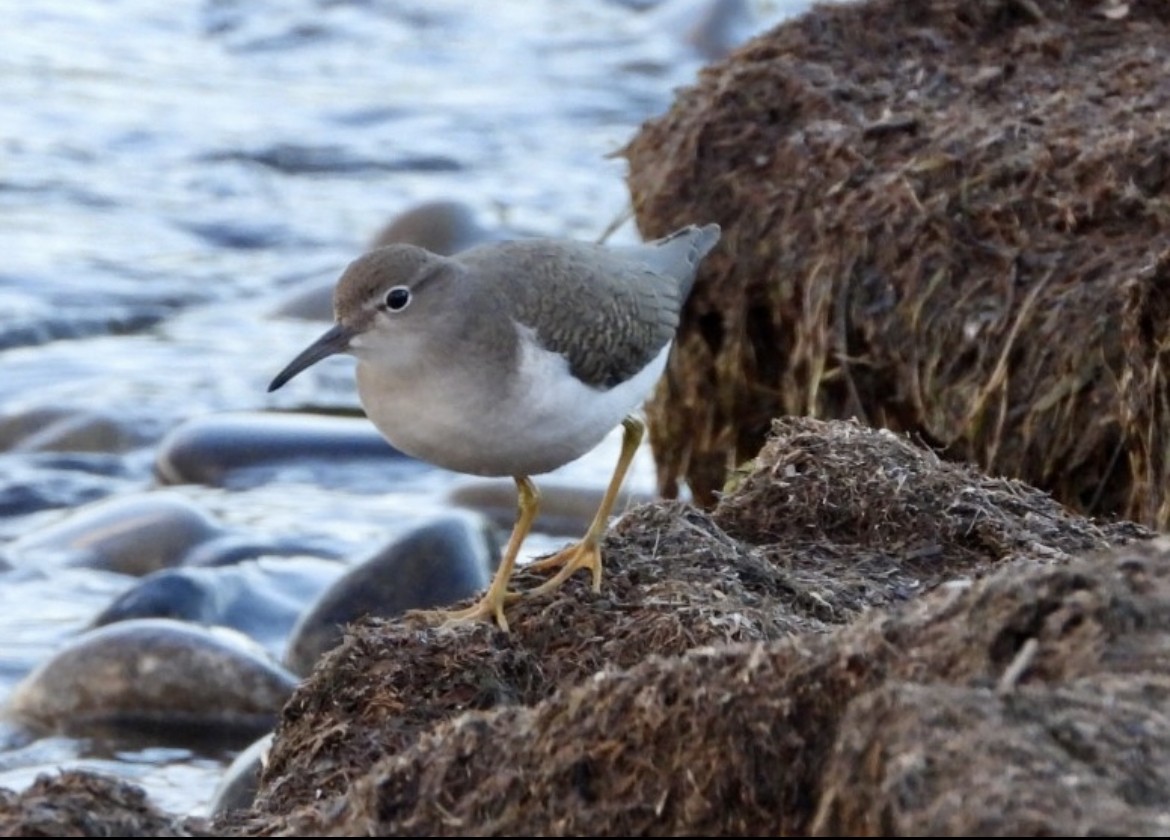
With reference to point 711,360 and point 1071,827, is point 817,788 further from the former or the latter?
point 711,360

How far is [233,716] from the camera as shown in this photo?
6688mm

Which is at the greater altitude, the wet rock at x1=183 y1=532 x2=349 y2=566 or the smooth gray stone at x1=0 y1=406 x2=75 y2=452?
the smooth gray stone at x1=0 y1=406 x2=75 y2=452

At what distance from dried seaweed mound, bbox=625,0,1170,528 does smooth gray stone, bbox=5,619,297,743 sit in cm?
198

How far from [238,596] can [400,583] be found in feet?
2.80

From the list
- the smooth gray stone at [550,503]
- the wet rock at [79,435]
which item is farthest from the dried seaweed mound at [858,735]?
the wet rock at [79,435]

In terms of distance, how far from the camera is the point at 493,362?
185 inches

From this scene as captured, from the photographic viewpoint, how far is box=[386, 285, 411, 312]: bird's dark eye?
4.82 meters

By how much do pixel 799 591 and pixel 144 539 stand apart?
13.8ft

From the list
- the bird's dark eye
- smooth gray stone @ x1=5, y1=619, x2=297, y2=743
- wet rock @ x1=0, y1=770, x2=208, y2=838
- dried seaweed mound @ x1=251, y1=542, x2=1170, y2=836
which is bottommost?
smooth gray stone @ x1=5, y1=619, x2=297, y2=743

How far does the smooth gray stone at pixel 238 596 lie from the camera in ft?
24.0

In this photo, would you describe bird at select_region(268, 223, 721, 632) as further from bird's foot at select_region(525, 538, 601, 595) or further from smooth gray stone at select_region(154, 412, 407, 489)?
smooth gray stone at select_region(154, 412, 407, 489)

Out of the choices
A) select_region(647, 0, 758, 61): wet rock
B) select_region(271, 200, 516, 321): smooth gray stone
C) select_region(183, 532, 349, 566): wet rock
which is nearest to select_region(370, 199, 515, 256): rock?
select_region(271, 200, 516, 321): smooth gray stone

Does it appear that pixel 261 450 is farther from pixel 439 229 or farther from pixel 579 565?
pixel 579 565

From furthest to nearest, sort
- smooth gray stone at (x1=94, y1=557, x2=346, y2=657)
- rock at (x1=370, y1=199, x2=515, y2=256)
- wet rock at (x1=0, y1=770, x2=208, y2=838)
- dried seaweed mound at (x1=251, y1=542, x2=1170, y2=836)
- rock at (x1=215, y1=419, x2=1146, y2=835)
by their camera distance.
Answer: rock at (x1=370, y1=199, x2=515, y2=256) < smooth gray stone at (x1=94, y1=557, x2=346, y2=657) < wet rock at (x1=0, y1=770, x2=208, y2=838) < rock at (x1=215, y1=419, x2=1146, y2=835) < dried seaweed mound at (x1=251, y1=542, x2=1170, y2=836)
